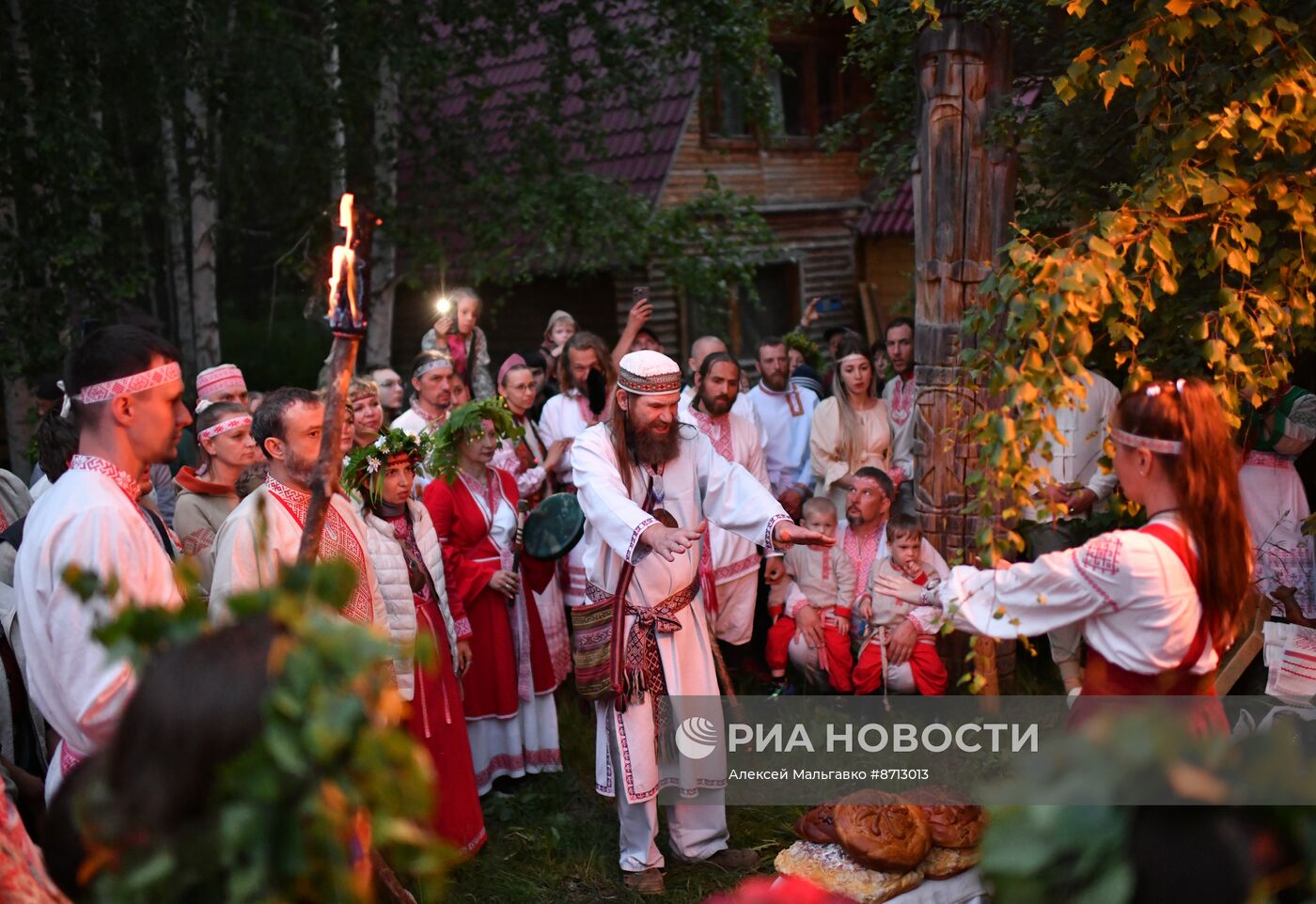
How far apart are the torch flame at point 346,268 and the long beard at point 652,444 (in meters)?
2.06

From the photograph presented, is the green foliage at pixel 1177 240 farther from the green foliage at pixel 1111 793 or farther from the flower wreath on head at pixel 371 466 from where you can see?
the flower wreath on head at pixel 371 466

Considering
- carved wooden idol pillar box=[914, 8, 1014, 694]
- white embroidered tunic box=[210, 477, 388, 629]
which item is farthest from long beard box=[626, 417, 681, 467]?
carved wooden idol pillar box=[914, 8, 1014, 694]

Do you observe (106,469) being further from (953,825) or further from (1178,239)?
(1178,239)

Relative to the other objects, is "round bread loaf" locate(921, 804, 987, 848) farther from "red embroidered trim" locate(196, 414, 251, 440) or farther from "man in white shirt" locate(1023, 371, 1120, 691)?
"red embroidered trim" locate(196, 414, 251, 440)

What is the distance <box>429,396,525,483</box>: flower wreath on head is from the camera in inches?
207

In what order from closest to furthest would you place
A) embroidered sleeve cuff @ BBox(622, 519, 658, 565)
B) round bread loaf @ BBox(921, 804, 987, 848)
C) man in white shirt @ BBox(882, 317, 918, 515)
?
round bread loaf @ BBox(921, 804, 987, 848), embroidered sleeve cuff @ BBox(622, 519, 658, 565), man in white shirt @ BBox(882, 317, 918, 515)

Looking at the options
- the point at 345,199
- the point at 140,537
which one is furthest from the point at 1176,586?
the point at 140,537

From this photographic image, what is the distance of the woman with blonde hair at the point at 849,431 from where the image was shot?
6.78 m

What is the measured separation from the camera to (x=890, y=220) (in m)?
16.6

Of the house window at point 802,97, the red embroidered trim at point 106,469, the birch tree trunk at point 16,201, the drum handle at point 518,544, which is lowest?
the drum handle at point 518,544

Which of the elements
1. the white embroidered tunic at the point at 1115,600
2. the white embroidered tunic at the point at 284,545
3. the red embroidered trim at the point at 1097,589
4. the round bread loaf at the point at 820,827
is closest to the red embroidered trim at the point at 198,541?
the white embroidered tunic at the point at 284,545

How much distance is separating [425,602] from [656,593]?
95cm

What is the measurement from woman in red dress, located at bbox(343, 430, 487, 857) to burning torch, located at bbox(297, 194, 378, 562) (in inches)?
73.0

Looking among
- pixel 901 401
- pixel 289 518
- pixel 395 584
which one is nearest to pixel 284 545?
pixel 289 518
